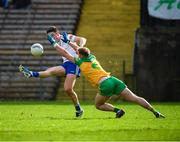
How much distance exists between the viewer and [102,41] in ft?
123

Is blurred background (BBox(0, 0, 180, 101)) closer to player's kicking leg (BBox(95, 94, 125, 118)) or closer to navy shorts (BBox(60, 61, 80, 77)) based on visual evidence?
navy shorts (BBox(60, 61, 80, 77))

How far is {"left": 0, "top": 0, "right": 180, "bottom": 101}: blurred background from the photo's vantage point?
1341 inches

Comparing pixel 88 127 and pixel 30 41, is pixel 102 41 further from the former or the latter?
pixel 88 127

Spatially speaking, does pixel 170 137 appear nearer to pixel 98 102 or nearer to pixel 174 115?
pixel 98 102

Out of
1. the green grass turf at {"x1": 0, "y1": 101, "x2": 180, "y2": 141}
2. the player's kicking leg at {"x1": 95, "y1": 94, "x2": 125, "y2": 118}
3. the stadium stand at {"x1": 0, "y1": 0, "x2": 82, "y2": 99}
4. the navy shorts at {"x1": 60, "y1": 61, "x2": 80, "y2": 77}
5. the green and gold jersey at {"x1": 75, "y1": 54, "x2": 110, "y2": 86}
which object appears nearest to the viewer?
the green grass turf at {"x1": 0, "y1": 101, "x2": 180, "y2": 141}

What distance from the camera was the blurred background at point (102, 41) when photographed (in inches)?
1341

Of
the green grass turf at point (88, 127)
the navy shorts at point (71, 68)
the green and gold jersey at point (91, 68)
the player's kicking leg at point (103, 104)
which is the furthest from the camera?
the navy shorts at point (71, 68)

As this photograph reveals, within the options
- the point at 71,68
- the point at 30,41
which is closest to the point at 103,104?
the point at 71,68

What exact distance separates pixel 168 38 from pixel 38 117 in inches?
530

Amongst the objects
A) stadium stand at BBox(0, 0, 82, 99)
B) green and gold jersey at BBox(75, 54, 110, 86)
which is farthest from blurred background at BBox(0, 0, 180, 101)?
green and gold jersey at BBox(75, 54, 110, 86)

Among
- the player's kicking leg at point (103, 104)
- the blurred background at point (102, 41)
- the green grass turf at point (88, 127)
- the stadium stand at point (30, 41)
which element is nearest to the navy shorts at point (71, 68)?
the green grass turf at point (88, 127)

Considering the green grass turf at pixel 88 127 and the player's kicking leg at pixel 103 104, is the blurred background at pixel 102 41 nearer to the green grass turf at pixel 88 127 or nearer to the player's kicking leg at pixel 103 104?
the green grass turf at pixel 88 127

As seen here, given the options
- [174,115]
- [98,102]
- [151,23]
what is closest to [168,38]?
[151,23]

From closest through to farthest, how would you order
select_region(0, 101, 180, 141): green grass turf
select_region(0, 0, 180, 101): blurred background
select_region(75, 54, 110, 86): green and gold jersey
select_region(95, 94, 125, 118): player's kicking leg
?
select_region(0, 101, 180, 141): green grass turf < select_region(75, 54, 110, 86): green and gold jersey < select_region(95, 94, 125, 118): player's kicking leg < select_region(0, 0, 180, 101): blurred background
